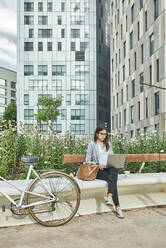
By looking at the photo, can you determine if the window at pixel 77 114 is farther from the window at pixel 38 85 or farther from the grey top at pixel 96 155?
the grey top at pixel 96 155

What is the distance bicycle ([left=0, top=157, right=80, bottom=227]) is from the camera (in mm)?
4309

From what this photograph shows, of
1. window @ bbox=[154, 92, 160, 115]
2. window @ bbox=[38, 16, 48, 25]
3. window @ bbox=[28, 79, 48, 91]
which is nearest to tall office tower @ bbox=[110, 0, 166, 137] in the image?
window @ bbox=[154, 92, 160, 115]

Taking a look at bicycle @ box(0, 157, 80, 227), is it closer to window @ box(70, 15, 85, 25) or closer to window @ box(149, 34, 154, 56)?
window @ box(149, 34, 154, 56)

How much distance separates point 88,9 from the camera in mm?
60531

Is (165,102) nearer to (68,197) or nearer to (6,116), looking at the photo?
(68,197)

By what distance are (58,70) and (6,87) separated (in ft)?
144

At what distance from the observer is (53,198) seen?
14.6ft

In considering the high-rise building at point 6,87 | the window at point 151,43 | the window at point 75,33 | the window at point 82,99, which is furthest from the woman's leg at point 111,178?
the high-rise building at point 6,87

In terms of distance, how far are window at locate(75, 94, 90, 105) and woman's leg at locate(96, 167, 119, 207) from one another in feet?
177

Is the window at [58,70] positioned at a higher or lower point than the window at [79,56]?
lower

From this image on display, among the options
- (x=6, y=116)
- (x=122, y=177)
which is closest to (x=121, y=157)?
(x=122, y=177)

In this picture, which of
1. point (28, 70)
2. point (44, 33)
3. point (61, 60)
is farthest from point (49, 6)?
point (28, 70)

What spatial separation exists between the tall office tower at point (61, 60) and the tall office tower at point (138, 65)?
47.8 feet

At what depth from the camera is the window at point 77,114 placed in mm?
58594
